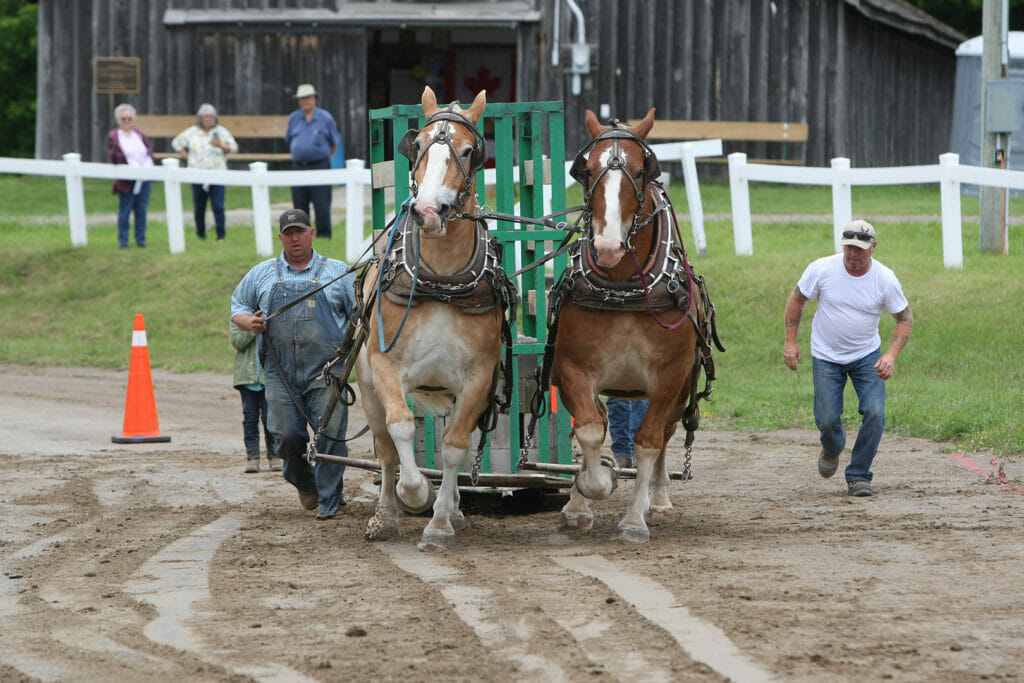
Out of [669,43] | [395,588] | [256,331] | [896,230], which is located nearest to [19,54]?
[669,43]

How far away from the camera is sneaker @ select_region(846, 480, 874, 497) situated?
9.12 m

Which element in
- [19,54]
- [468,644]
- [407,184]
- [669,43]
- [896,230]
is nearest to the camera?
[468,644]

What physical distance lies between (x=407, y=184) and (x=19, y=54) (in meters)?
33.4

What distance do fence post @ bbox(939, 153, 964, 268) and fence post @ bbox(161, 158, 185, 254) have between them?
9129 mm

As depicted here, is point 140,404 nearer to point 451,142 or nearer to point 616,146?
point 451,142

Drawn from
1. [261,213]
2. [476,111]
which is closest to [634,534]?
[476,111]

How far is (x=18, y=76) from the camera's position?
39.5 meters

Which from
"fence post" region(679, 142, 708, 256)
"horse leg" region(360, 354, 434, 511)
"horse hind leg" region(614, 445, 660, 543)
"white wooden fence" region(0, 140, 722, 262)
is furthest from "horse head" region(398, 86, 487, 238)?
"fence post" region(679, 142, 708, 256)

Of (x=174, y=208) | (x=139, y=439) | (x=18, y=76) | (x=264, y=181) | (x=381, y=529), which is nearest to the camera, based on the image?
(x=381, y=529)

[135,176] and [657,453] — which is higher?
[135,176]

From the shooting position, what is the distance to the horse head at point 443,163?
6965 mm

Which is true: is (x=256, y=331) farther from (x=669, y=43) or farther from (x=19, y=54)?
(x=19, y=54)

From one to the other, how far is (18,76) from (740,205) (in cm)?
2859

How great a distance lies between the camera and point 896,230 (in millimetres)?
18484
